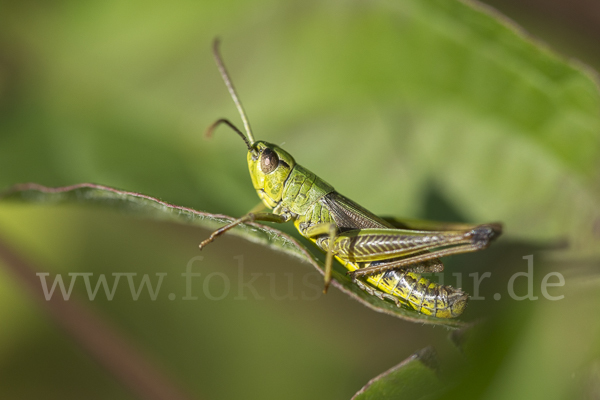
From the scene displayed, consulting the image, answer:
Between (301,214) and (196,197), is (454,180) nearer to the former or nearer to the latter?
(301,214)

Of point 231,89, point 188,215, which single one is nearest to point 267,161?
point 231,89

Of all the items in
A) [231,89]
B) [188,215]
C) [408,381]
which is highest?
[231,89]

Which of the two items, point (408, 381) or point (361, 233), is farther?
point (361, 233)

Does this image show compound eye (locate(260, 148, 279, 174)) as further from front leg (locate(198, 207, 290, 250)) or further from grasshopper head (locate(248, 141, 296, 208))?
front leg (locate(198, 207, 290, 250))

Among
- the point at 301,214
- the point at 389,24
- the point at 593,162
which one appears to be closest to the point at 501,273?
the point at 593,162

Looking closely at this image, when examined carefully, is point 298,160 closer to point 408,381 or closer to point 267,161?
point 267,161

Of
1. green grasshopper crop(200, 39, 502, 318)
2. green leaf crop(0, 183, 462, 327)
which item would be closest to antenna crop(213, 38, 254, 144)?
green grasshopper crop(200, 39, 502, 318)
